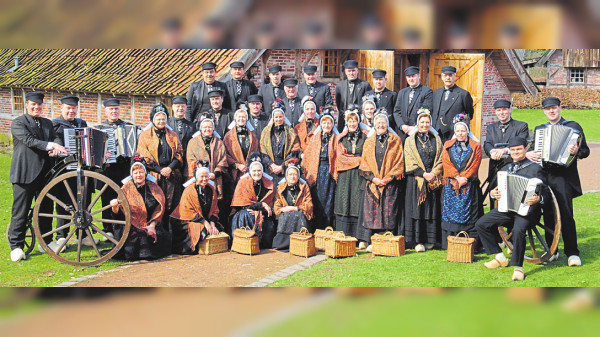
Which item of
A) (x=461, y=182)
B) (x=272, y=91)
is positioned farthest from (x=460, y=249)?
(x=272, y=91)

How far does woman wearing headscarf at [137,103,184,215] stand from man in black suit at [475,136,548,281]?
11.1 ft

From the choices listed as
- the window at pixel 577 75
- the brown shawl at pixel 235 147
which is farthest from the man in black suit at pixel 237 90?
the window at pixel 577 75

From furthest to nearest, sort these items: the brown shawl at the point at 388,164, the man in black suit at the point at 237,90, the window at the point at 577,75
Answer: the window at the point at 577,75 → the man in black suit at the point at 237,90 → the brown shawl at the point at 388,164

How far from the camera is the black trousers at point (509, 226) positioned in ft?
21.6

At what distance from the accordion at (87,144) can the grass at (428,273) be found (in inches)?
91.6

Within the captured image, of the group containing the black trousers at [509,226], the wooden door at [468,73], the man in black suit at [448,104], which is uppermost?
the wooden door at [468,73]

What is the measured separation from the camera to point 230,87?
863 cm

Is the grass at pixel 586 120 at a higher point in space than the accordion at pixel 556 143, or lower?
higher

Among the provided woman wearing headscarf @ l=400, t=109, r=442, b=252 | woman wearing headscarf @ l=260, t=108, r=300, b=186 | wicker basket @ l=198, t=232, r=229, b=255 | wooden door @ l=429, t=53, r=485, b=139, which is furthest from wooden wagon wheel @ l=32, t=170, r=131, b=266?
wooden door @ l=429, t=53, r=485, b=139

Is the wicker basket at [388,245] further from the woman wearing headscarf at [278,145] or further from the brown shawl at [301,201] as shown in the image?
the woman wearing headscarf at [278,145]

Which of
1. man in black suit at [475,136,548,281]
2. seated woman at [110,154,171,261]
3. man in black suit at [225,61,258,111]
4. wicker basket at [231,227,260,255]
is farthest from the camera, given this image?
man in black suit at [225,61,258,111]

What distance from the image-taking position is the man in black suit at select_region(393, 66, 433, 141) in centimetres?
811

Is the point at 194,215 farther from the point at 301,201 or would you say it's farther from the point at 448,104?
the point at 448,104

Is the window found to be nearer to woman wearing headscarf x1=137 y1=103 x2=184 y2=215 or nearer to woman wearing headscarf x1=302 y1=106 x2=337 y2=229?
woman wearing headscarf x1=302 y1=106 x2=337 y2=229
